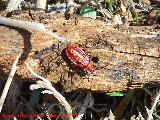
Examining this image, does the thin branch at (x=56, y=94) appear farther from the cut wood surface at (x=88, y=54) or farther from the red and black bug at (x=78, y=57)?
the red and black bug at (x=78, y=57)

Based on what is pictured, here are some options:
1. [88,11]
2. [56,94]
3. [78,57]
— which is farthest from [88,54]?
[88,11]

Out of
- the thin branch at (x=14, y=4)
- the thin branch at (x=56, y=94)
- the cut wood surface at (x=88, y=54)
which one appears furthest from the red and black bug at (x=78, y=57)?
the thin branch at (x=14, y=4)

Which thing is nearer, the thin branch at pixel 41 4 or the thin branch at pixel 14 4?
the thin branch at pixel 14 4

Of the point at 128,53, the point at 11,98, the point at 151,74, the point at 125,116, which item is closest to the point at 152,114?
the point at 125,116

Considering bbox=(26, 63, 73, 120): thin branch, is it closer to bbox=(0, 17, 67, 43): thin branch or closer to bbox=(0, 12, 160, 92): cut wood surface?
bbox=(0, 12, 160, 92): cut wood surface

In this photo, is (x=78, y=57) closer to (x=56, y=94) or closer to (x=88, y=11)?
(x=56, y=94)

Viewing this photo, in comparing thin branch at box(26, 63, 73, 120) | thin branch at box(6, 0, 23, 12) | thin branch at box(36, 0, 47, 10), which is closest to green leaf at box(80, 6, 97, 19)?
thin branch at box(36, 0, 47, 10)
